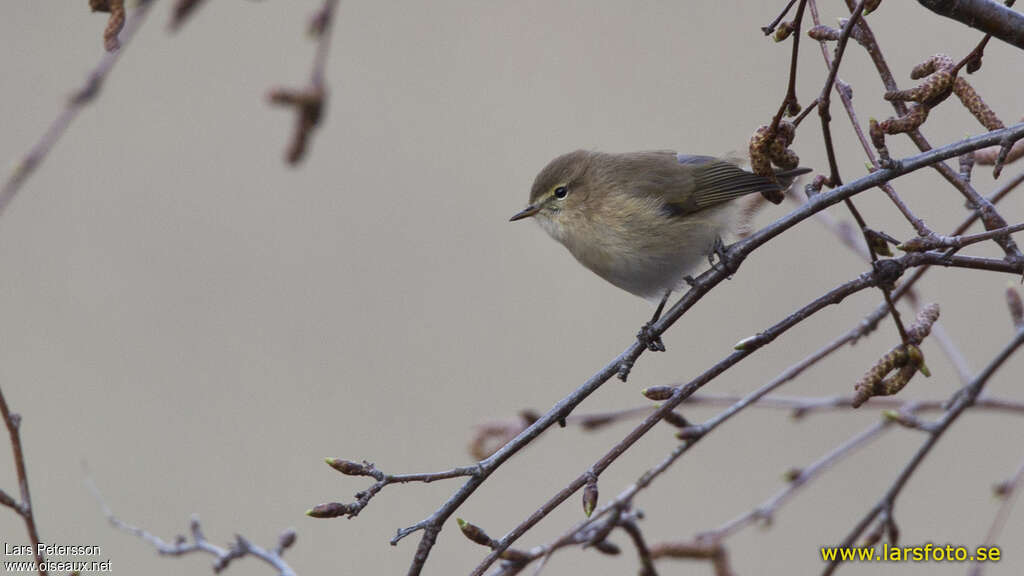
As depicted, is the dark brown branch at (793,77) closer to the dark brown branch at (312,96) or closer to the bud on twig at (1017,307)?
the bud on twig at (1017,307)

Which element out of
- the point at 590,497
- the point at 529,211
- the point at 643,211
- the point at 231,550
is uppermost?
the point at 529,211

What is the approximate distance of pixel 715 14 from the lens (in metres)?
5.75

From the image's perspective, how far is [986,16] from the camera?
1.69 metres

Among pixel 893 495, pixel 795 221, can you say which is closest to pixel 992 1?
pixel 795 221

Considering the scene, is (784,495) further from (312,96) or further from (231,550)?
(312,96)

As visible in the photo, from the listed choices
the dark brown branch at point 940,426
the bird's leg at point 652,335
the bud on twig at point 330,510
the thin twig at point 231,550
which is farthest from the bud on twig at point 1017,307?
the thin twig at point 231,550

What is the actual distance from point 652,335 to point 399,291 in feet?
11.3

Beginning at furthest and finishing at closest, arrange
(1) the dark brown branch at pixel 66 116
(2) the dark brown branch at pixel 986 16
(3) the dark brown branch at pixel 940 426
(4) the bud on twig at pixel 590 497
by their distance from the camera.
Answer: (3) the dark brown branch at pixel 940 426, (4) the bud on twig at pixel 590 497, (2) the dark brown branch at pixel 986 16, (1) the dark brown branch at pixel 66 116

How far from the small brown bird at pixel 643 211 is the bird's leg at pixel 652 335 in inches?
0.6

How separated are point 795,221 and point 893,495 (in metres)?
0.68

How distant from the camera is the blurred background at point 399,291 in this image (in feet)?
16.1

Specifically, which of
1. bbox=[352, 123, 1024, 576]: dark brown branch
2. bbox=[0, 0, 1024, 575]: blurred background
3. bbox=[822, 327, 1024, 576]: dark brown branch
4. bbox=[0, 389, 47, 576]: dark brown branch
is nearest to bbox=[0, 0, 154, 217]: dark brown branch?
bbox=[0, 389, 47, 576]: dark brown branch

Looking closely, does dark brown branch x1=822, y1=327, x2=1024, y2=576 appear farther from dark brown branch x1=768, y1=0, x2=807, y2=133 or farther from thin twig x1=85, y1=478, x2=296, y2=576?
thin twig x1=85, y1=478, x2=296, y2=576

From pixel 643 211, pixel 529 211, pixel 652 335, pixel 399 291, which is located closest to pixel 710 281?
pixel 652 335
